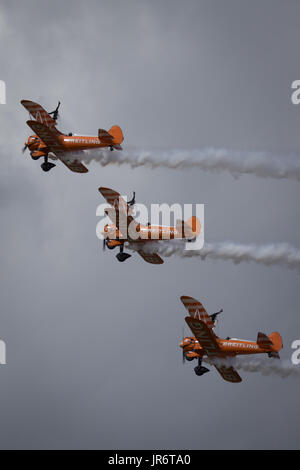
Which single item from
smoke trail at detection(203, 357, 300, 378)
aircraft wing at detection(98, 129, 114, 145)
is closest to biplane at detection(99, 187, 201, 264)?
aircraft wing at detection(98, 129, 114, 145)

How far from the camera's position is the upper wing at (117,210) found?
41.5 meters

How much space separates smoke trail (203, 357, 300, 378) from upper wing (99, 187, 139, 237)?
858 centimetres

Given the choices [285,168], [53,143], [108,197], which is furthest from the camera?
[53,143]

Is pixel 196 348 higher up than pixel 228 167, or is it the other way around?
pixel 228 167

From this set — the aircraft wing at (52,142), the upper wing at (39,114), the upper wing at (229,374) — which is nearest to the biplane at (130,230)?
the aircraft wing at (52,142)

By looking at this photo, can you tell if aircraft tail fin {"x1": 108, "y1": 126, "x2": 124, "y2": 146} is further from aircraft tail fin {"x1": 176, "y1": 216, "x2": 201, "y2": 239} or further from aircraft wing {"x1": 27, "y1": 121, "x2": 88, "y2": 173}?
aircraft tail fin {"x1": 176, "y1": 216, "x2": 201, "y2": 239}

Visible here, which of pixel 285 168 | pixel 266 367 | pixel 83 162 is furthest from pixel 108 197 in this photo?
pixel 266 367

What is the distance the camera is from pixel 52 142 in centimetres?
4425

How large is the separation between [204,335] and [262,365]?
331cm

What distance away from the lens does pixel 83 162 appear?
4447 centimetres

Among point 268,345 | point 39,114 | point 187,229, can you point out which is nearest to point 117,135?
point 39,114

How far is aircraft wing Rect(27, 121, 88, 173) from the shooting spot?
142ft

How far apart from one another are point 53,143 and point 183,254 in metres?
8.67
